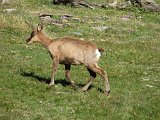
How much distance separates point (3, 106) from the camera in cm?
1611

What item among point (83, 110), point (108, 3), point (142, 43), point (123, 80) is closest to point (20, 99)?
point (83, 110)

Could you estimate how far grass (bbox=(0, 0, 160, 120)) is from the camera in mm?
16594

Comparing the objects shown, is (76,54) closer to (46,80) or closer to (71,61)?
(71,61)

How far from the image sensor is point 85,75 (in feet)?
73.3

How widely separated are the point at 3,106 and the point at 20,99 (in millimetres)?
1150

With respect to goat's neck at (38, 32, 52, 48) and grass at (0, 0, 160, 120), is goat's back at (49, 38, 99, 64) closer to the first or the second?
Result: goat's neck at (38, 32, 52, 48)

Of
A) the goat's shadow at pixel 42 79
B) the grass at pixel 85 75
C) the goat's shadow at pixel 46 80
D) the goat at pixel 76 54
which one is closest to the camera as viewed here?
the grass at pixel 85 75

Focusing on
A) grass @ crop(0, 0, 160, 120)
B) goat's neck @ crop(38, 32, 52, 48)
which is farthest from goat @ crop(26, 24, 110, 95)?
grass @ crop(0, 0, 160, 120)

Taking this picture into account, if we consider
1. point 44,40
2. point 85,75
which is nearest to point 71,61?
point 44,40

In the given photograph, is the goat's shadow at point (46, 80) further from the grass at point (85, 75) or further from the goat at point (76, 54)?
the goat at point (76, 54)

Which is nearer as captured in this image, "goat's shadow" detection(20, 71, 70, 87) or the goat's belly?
the goat's belly

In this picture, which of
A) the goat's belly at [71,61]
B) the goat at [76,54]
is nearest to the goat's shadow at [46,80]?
the goat at [76,54]

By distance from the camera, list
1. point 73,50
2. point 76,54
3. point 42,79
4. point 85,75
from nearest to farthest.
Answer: point 76,54 → point 73,50 → point 42,79 → point 85,75

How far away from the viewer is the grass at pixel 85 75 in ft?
54.4
